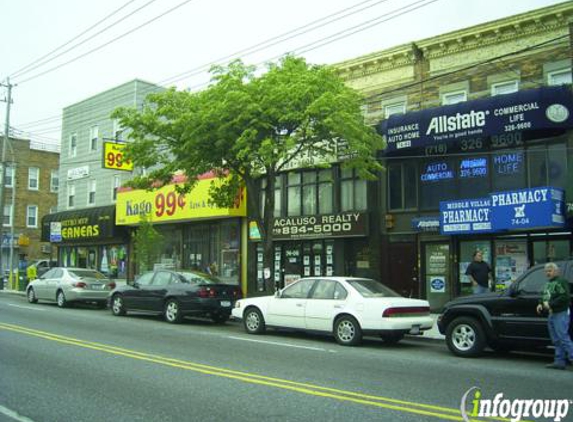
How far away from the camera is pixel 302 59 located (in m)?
17.4

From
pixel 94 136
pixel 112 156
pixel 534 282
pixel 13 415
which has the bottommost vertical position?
pixel 13 415

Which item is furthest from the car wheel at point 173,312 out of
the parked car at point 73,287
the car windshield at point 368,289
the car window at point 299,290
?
the car windshield at point 368,289

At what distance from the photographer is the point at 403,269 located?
62.5 feet

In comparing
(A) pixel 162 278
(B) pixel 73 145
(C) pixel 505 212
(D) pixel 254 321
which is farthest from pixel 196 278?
(B) pixel 73 145

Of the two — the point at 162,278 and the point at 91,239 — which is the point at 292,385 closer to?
the point at 162,278

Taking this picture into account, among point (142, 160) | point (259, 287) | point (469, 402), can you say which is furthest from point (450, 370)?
point (259, 287)

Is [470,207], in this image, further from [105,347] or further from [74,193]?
[74,193]

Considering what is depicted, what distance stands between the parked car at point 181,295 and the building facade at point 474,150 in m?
6.20

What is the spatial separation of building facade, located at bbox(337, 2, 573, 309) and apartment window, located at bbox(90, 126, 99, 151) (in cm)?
1880

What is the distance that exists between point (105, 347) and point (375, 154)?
38.9ft

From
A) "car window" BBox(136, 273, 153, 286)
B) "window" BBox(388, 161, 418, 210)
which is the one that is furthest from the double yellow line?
"window" BBox(388, 161, 418, 210)

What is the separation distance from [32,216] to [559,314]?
4717cm

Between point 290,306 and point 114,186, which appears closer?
point 290,306

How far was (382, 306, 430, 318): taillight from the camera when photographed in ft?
36.9
